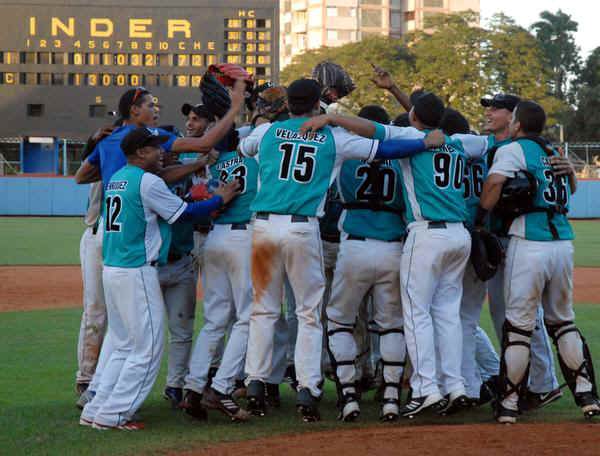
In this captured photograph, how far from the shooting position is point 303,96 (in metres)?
6.03

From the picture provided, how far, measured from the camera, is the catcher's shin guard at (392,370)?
5955 mm

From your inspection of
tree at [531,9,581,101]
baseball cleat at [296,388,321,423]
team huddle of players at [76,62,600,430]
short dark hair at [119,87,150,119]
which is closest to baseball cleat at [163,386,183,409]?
team huddle of players at [76,62,600,430]

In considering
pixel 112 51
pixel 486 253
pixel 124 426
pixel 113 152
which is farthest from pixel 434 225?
pixel 112 51

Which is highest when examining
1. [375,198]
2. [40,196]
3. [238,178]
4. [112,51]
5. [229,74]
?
[112,51]

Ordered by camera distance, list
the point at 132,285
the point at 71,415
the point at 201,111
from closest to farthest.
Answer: the point at 132,285 → the point at 71,415 → the point at 201,111

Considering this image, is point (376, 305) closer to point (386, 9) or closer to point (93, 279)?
point (93, 279)

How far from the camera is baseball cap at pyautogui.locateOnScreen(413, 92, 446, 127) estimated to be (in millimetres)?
6250

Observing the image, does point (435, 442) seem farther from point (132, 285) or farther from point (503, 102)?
point (503, 102)

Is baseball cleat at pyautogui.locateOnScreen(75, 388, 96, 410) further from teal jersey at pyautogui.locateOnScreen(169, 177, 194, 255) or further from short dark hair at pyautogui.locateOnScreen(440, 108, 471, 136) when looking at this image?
short dark hair at pyautogui.locateOnScreen(440, 108, 471, 136)

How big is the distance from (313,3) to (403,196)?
9497 centimetres

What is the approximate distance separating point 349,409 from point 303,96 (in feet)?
6.70

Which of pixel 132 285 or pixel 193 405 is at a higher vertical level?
pixel 132 285

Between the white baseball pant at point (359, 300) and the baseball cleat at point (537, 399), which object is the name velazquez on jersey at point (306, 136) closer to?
the white baseball pant at point (359, 300)

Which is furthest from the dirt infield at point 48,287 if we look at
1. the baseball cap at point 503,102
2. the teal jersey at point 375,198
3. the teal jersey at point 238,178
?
the teal jersey at point 375,198
